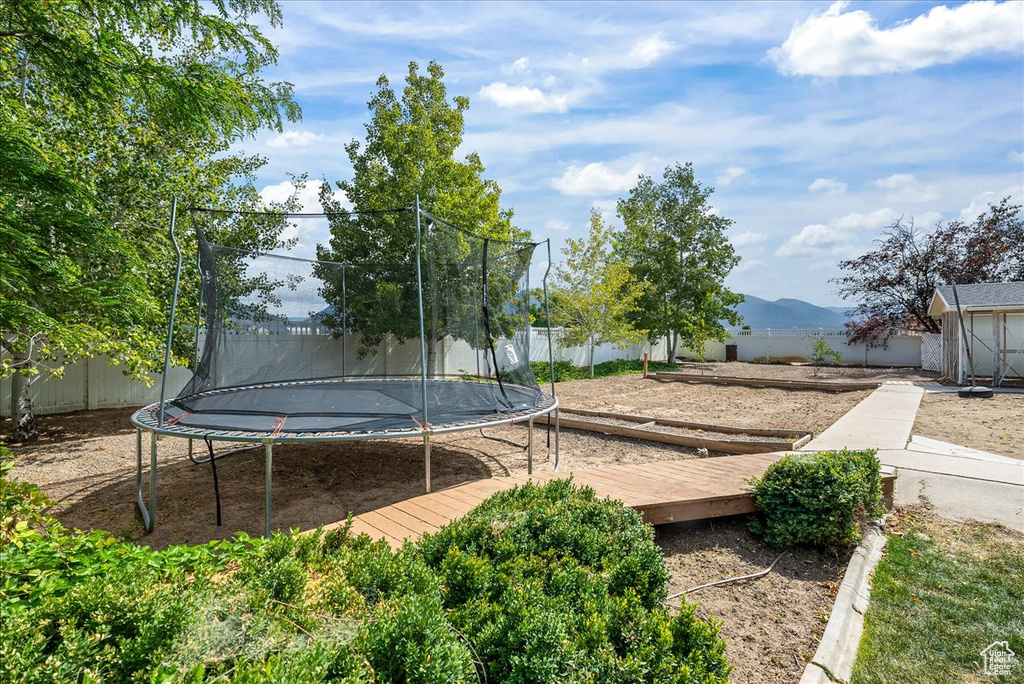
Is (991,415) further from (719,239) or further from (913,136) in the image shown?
(719,239)

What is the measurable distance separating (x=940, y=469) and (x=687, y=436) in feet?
6.72

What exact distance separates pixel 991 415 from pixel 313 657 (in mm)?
8945

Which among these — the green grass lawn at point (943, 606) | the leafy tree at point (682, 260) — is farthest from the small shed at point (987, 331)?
the green grass lawn at point (943, 606)

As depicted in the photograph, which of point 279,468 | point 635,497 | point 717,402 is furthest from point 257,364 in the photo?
point 717,402

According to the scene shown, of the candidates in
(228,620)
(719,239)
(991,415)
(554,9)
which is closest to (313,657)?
(228,620)

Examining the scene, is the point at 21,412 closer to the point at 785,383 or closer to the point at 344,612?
the point at 344,612

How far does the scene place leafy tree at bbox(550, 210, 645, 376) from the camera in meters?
14.0

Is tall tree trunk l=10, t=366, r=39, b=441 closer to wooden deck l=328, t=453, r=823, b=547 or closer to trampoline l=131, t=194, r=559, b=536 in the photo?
trampoline l=131, t=194, r=559, b=536

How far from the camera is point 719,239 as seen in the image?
16656mm

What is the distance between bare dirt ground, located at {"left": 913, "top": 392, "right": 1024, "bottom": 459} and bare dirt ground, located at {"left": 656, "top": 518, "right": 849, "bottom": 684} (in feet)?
11.7

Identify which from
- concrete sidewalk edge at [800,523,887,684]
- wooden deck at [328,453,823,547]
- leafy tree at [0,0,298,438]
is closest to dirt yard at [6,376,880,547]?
wooden deck at [328,453,823,547]

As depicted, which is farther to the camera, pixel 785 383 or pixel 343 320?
pixel 785 383

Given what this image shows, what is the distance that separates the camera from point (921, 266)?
15375mm

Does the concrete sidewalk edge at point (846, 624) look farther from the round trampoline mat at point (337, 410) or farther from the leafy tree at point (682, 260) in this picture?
the leafy tree at point (682, 260)
